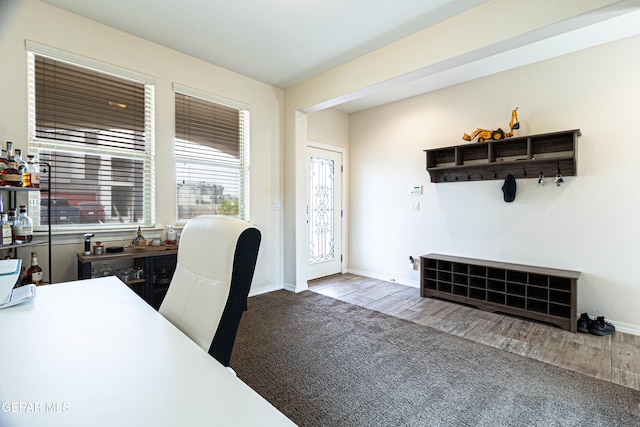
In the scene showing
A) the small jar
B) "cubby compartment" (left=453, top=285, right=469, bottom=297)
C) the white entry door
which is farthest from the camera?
the white entry door

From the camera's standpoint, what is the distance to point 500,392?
203cm

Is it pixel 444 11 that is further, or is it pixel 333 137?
pixel 333 137

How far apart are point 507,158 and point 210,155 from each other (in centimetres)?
343

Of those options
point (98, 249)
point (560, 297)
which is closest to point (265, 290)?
point (98, 249)

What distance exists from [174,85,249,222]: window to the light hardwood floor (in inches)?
69.8

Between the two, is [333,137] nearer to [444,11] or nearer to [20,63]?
[444,11]

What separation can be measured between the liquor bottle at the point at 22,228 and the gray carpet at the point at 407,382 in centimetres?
178

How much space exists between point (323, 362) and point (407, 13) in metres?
2.90

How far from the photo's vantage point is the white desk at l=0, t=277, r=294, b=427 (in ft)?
2.29

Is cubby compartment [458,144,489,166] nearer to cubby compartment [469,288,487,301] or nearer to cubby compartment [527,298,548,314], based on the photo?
cubby compartment [469,288,487,301]

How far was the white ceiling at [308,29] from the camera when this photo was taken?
8.36ft

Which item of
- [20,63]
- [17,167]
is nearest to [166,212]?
[17,167]

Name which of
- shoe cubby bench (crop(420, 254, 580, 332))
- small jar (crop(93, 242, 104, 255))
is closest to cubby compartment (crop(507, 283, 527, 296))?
shoe cubby bench (crop(420, 254, 580, 332))

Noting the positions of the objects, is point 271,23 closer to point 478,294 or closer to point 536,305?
point 478,294
